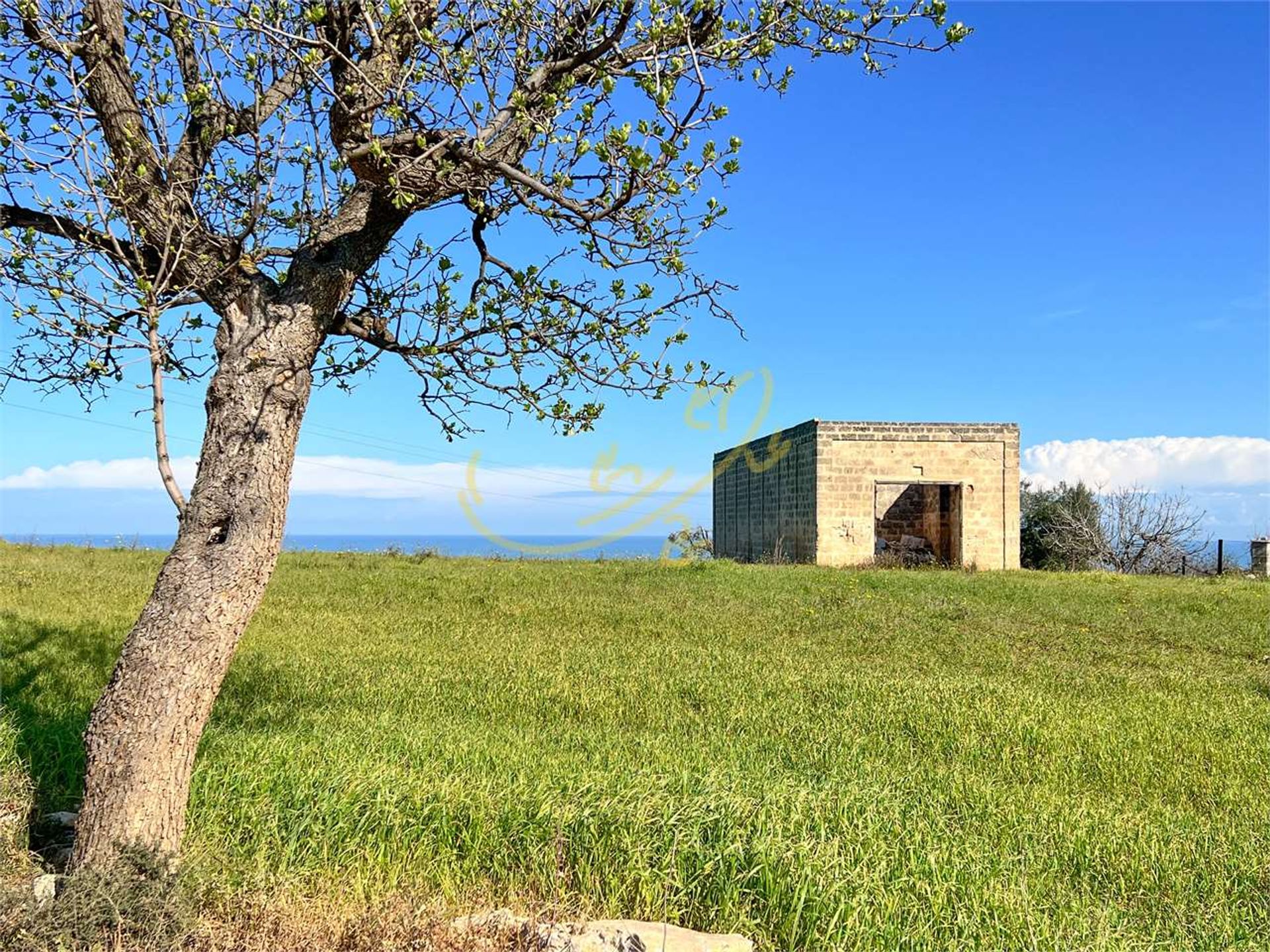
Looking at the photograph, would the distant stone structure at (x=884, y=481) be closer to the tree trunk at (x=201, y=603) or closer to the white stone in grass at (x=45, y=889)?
the tree trunk at (x=201, y=603)

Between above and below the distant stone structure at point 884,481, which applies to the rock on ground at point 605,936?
below

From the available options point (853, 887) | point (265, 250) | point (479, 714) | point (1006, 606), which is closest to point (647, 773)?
point (853, 887)

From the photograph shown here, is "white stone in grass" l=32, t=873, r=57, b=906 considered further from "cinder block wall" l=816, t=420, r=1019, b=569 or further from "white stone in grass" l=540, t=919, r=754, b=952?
"cinder block wall" l=816, t=420, r=1019, b=569

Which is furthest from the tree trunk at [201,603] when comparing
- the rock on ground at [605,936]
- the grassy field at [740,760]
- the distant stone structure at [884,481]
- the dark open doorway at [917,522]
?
the dark open doorway at [917,522]

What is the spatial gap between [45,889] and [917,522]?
84.2 ft

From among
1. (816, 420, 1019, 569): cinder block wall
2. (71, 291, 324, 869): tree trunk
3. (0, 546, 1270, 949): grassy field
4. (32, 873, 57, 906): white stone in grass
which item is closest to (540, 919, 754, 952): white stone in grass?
(0, 546, 1270, 949): grassy field

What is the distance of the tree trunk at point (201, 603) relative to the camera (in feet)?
12.4

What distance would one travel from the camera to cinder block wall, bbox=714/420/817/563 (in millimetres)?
22000

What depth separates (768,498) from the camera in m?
25.2

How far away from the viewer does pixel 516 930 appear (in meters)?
3.25

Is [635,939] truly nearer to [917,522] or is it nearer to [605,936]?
[605,936]

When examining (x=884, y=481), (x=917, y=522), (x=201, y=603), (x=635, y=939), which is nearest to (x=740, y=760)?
(x=635, y=939)

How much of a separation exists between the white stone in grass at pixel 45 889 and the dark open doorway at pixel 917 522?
2113 cm

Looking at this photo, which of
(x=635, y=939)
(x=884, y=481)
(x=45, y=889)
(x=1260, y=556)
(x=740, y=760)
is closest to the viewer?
(x=635, y=939)
